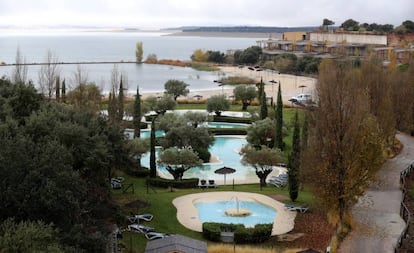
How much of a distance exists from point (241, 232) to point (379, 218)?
5.55m

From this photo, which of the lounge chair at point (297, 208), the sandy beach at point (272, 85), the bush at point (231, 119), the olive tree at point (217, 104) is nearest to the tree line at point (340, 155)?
the lounge chair at point (297, 208)

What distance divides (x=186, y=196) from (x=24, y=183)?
12.3 metres

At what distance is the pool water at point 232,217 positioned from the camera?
21.0m

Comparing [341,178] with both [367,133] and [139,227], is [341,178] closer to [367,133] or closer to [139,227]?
[367,133]

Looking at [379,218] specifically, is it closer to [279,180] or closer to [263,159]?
[263,159]

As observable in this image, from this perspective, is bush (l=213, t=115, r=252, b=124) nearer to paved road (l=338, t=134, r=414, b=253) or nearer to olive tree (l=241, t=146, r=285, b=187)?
paved road (l=338, t=134, r=414, b=253)

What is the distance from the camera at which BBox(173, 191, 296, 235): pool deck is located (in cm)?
2000

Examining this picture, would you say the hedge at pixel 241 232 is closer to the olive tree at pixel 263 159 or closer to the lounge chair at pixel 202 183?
the olive tree at pixel 263 159

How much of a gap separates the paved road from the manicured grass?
2.71m

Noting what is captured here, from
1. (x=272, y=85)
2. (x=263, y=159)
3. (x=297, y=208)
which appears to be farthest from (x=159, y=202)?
(x=272, y=85)

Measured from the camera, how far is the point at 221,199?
930 inches

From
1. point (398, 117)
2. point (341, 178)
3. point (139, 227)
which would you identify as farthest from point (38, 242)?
point (398, 117)

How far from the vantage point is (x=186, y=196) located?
2398 centimetres

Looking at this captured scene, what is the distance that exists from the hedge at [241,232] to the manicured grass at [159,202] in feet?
1.52
